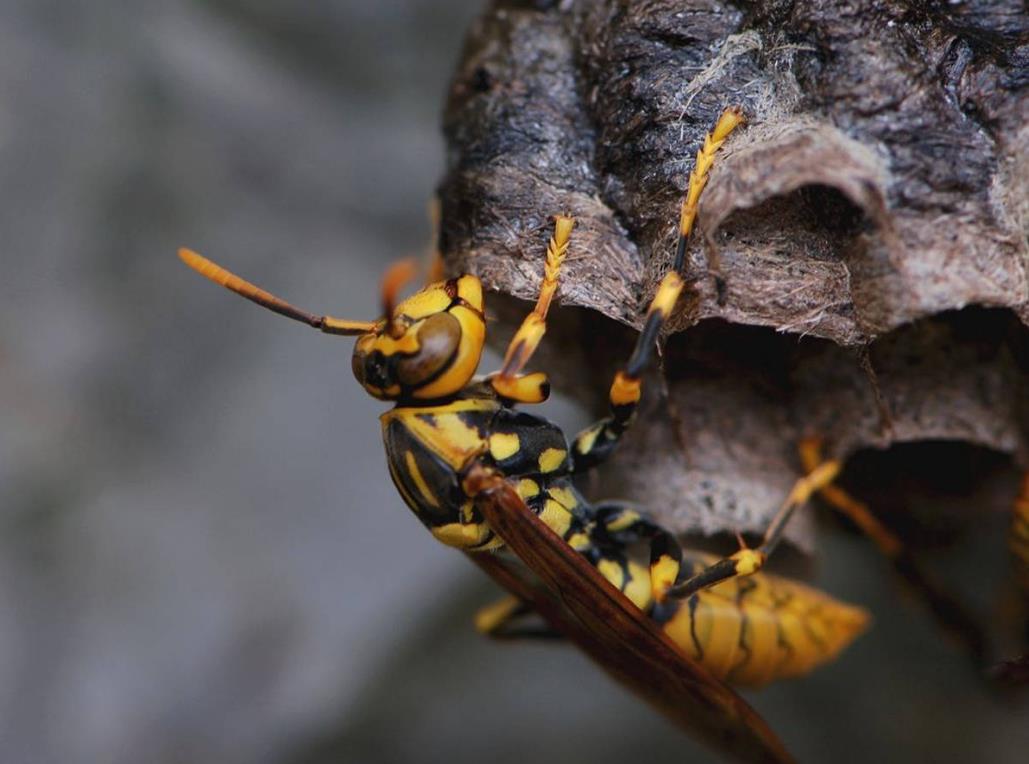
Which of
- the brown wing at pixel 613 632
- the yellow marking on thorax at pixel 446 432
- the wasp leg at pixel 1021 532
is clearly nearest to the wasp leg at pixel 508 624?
the brown wing at pixel 613 632

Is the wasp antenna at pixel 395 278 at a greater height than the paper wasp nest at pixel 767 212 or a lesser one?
greater

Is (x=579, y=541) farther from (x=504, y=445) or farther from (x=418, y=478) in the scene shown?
(x=418, y=478)

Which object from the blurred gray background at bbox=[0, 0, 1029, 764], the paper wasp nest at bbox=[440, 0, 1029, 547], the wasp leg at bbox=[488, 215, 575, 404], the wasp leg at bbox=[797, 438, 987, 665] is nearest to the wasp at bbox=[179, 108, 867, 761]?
the wasp leg at bbox=[488, 215, 575, 404]

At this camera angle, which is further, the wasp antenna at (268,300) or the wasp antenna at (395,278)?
the wasp antenna at (268,300)

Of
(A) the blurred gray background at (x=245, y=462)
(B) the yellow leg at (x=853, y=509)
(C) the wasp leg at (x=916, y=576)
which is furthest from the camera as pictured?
(A) the blurred gray background at (x=245, y=462)

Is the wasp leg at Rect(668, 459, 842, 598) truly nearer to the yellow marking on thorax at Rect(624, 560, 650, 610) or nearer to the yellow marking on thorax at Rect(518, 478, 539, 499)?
the yellow marking on thorax at Rect(624, 560, 650, 610)

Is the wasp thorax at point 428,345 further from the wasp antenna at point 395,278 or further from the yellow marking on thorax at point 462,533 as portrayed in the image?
the yellow marking on thorax at point 462,533

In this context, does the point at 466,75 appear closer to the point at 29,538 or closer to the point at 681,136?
the point at 681,136
